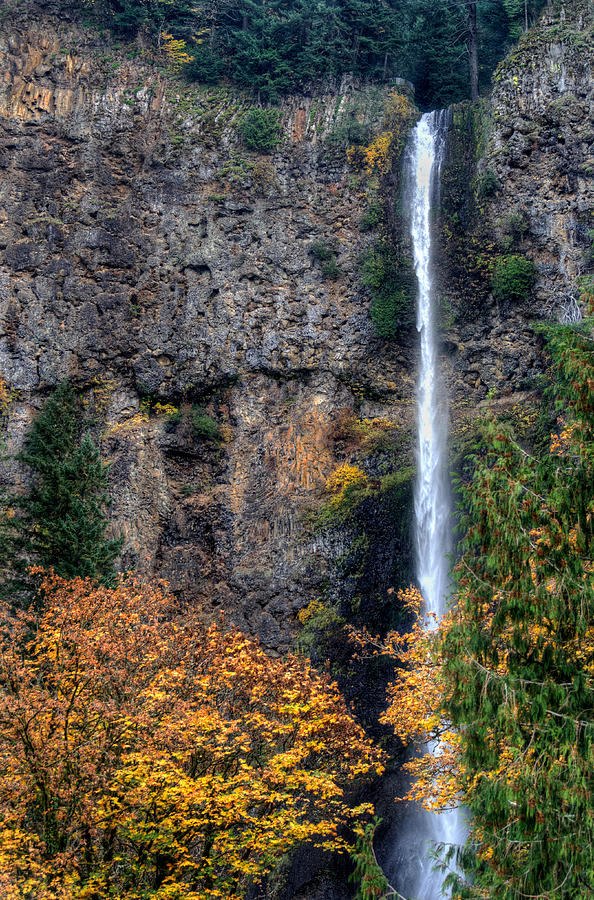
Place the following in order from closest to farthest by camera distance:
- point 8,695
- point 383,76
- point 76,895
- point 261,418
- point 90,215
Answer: point 76,895 < point 8,695 < point 261,418 < point 90,215 < point 383,76

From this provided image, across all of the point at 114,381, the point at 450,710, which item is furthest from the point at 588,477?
the point at 114,381

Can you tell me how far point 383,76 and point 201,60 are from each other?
8.48 m

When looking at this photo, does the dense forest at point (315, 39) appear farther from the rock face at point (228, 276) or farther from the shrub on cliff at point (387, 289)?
the shrub on cliff at point (387, 289)

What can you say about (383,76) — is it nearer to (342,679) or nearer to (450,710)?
(342,679)

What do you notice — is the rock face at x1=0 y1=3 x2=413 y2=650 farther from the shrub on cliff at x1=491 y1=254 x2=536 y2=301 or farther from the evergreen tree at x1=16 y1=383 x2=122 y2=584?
the shrub on cliff at x1=491 y1=254 x2=536 y2=301

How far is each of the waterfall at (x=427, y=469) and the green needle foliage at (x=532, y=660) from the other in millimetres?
11269

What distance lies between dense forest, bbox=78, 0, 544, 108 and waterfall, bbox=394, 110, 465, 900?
170 inches

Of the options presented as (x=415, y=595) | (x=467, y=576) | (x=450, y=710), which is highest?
(x=467, y=576)

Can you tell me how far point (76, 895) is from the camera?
1170cm

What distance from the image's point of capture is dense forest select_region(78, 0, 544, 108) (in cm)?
3647

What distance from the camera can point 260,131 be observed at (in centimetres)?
3534

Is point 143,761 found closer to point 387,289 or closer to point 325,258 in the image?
point 387,289

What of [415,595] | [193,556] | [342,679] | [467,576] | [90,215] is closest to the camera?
[467,576]

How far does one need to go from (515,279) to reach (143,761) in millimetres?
24081
